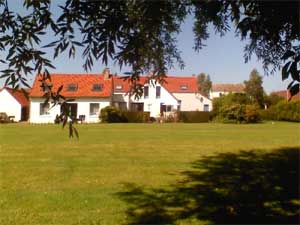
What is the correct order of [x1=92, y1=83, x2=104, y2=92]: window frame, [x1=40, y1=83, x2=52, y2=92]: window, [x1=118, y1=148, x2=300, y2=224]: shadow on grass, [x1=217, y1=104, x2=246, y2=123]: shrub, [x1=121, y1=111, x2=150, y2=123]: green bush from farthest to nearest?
[x1=92, y1=83, x2=104, y2=92]: window frame < [x1=121, y1=111, x2=150, y2=123]: green bush < [x1=217, y1=104, x2=246, y2=123]: shrub < [x1=118, y1=148, x2=300, y2=224]: shadow on grass < [x1=40, y1=83, x2=52, y2=92]: window

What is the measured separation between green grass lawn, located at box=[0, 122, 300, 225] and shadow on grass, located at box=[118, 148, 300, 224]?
0.06ft

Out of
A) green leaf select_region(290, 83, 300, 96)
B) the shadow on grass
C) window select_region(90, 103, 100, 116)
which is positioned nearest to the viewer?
green leaf select_region(290, 83, 300, 96)

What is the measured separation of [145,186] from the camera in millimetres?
10719

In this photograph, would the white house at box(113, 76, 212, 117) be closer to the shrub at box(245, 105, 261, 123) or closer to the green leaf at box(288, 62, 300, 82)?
the shrub at box(245, 105, 261, 123)

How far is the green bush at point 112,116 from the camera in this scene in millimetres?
54094

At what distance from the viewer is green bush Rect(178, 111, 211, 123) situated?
57125 mm

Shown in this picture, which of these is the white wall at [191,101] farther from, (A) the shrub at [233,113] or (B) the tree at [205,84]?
(B) the tree at [205,84]

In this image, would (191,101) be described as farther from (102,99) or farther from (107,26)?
(107,26)

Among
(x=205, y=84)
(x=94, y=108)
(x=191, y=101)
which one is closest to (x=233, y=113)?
(x=94, y=108)

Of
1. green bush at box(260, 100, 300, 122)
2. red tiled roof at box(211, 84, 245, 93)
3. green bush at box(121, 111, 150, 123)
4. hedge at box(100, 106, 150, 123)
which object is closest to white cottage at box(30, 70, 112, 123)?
hedge at box(100, 106, 150, 123)

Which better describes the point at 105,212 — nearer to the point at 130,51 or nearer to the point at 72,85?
the point at 130,51

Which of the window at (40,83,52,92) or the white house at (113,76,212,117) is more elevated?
the white house at (113,76,212,117)

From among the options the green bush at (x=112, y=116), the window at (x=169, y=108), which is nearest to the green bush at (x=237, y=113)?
the green bush at (x=112, y=116)

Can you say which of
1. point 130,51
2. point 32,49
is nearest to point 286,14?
point 130,51
